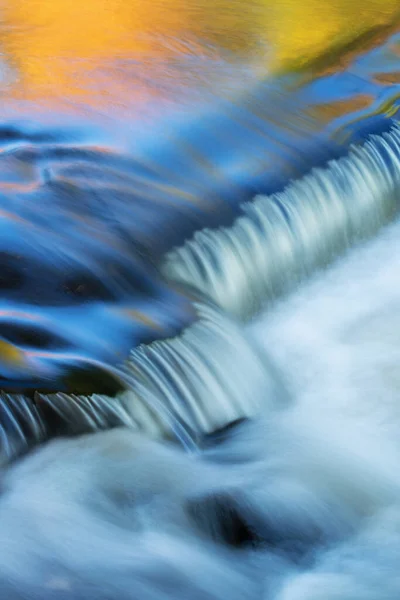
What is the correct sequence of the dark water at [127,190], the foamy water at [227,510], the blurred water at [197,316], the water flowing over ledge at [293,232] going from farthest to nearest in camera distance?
the water flowing over ledge at [293,232] < the dark water at [127,190] < the blurred water at [197,316] < the foamy water at [227,510]

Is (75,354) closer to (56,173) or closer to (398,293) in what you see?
(56,173)

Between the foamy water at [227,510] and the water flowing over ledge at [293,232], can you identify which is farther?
the water flowing over ledge at [293,232]

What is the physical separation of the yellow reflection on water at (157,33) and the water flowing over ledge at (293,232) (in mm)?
918

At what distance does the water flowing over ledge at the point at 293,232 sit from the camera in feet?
12.3

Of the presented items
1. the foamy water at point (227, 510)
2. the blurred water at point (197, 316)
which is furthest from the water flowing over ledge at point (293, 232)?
the foamy water at point (227, 510)

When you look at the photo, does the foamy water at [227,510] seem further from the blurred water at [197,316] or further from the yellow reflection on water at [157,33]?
the yellow reflection on water at [157,33]

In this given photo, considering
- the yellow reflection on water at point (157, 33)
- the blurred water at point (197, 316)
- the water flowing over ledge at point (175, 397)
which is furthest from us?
the yellow reflection on water at point (157, 33)

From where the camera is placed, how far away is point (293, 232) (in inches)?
164

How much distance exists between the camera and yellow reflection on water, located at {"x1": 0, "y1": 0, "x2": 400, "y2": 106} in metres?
5.21

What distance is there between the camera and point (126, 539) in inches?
104

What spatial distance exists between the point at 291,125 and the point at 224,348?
185 centimetres

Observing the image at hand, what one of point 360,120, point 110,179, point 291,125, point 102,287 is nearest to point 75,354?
point 102,287

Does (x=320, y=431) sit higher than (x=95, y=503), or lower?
higher

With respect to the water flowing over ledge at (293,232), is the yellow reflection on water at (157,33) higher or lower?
higher
